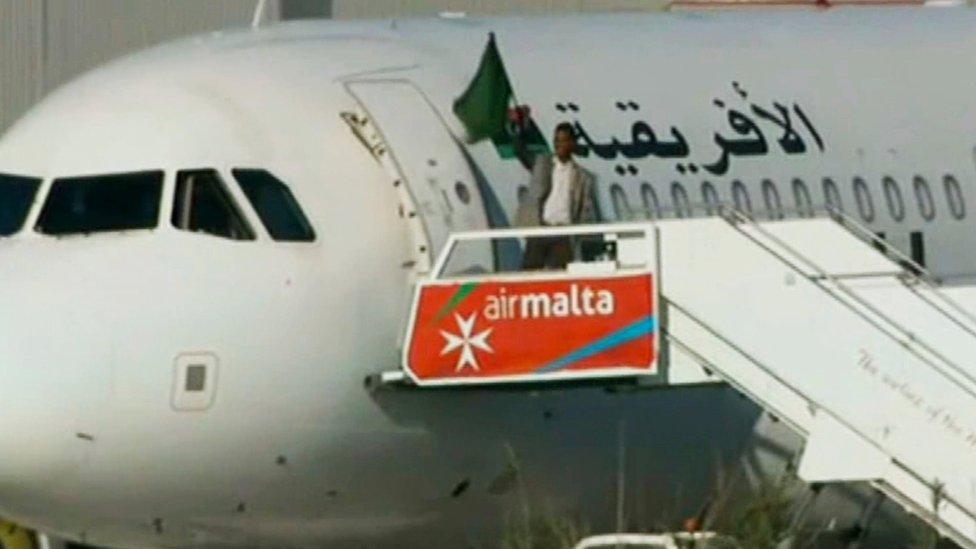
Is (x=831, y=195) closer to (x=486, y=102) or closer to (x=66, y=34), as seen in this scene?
(x=486, y=102)

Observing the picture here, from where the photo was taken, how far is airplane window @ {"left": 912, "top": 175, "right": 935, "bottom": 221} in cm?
2312

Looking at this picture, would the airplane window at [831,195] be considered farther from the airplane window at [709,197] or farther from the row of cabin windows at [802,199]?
the airplane window at [709,197]

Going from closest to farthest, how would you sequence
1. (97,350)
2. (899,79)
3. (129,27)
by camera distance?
(97,350) < (899,79) < (129,27)

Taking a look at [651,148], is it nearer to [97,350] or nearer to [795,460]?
[795,460]

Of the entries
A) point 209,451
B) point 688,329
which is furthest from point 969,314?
point 209,451

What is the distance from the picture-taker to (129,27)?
129 ft

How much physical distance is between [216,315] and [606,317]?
2.09 meters

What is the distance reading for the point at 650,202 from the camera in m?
21.4

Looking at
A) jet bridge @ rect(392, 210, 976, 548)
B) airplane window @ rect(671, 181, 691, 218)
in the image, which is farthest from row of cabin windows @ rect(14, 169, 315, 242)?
airplane window @ rect(671, 181, 691, 218)

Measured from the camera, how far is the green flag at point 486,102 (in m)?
20.6

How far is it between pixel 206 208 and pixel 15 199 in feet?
3.78

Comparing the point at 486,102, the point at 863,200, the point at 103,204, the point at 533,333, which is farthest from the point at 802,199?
the point at 103,204

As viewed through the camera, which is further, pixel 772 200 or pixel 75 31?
pixel 75 31

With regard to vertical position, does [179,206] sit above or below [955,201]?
above
